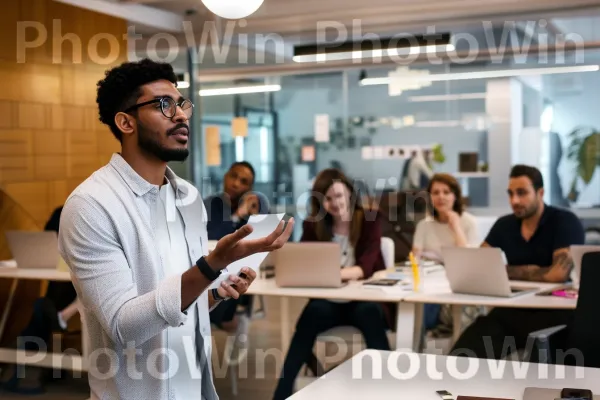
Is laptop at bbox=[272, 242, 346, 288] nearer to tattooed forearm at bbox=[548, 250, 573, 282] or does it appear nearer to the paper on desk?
tattooed forearm at bbox=[548, 250, 573, 282]

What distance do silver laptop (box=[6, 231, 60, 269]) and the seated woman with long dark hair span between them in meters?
1.65

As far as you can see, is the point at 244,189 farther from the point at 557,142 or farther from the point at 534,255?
the point at 557,142

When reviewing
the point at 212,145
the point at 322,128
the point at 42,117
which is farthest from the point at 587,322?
the point at 212,145

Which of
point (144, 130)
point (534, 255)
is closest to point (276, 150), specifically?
point (534, 255)

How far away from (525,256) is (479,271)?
723 mm

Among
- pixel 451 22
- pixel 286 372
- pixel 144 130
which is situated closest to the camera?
pixel 144 130

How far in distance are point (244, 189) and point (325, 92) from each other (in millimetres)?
3365

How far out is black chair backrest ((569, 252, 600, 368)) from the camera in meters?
3.07

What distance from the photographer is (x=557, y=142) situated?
315 inches

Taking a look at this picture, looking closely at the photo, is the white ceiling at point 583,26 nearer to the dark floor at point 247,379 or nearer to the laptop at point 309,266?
the dark floor at point 247,379

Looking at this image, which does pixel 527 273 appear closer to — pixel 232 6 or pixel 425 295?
pixel 425 295

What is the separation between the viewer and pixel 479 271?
3.94 metres

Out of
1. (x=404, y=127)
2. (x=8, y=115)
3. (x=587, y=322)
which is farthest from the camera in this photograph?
(x=404, y=127)

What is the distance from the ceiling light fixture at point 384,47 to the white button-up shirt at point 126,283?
5446 millimetres
